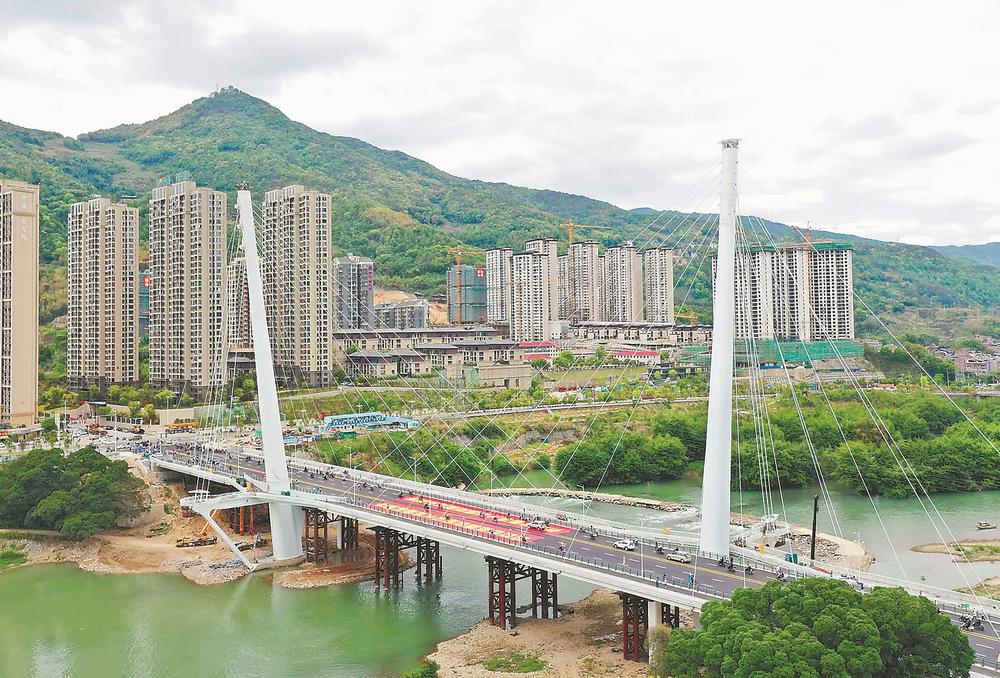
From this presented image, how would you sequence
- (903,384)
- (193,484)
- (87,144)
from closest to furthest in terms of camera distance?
1. (193,484)
2. (903,384)
3. (87,144)

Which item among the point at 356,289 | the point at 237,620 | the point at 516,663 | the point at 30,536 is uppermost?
the point at 356,289

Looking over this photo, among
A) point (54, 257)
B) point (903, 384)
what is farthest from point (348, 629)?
point (54, 257)

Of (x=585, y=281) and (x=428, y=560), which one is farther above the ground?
(x=585, y=281)

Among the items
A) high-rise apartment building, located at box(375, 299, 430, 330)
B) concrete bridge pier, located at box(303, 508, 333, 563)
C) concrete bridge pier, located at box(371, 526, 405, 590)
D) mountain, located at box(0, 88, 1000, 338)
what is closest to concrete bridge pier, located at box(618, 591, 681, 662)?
concrete bridge pier, located at box(371, 526, 405, 590)

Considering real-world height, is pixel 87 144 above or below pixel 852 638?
above

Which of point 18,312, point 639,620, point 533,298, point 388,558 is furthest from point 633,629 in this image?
point 533,298

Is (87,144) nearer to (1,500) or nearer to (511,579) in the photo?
(1,500)

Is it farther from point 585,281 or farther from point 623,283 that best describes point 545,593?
point 585,281
